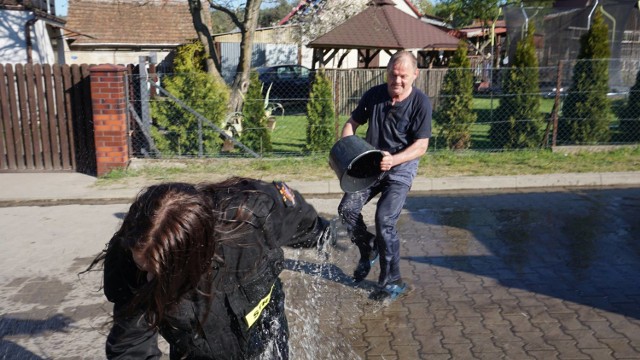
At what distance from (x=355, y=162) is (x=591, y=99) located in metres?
8.57

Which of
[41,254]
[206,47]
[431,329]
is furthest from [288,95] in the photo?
[431,329]

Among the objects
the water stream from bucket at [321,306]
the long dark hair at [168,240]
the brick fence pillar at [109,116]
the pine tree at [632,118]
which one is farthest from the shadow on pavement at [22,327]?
the pine tree at [632,118]

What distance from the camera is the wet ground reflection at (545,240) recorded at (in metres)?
5.14

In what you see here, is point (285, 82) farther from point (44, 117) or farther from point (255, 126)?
point (44, 117)

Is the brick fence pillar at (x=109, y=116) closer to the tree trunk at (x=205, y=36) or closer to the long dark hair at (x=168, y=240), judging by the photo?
the tree trunk at (x=205, y=36)

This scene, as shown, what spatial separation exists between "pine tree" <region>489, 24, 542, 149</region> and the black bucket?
7.61 m

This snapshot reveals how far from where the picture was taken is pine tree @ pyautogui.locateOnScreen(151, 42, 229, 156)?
34.8 ft

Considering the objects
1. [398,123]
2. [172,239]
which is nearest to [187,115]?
[398,123]

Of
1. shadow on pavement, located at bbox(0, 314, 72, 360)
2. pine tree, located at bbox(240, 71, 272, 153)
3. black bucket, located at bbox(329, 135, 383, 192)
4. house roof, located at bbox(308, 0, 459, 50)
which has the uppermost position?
house roof, located at bbox(308, 0, 459, 50)

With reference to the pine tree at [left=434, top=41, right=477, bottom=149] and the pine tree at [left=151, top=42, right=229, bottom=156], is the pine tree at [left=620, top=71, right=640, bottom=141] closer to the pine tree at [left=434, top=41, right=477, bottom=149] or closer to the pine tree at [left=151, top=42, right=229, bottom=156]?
the pine tree at [left=434, top=41, right=477, bottom=149]

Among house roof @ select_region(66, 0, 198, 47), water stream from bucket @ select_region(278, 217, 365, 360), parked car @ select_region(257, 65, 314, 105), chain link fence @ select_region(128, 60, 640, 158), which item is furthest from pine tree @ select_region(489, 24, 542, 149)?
house roof @ select_region(66, 0, 198, 47)

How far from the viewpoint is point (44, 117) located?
9.76 m

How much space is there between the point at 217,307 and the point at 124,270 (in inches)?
13.7

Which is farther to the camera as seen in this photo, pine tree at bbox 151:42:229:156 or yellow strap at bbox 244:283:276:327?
pine tree at bbox 151:42:229:156
